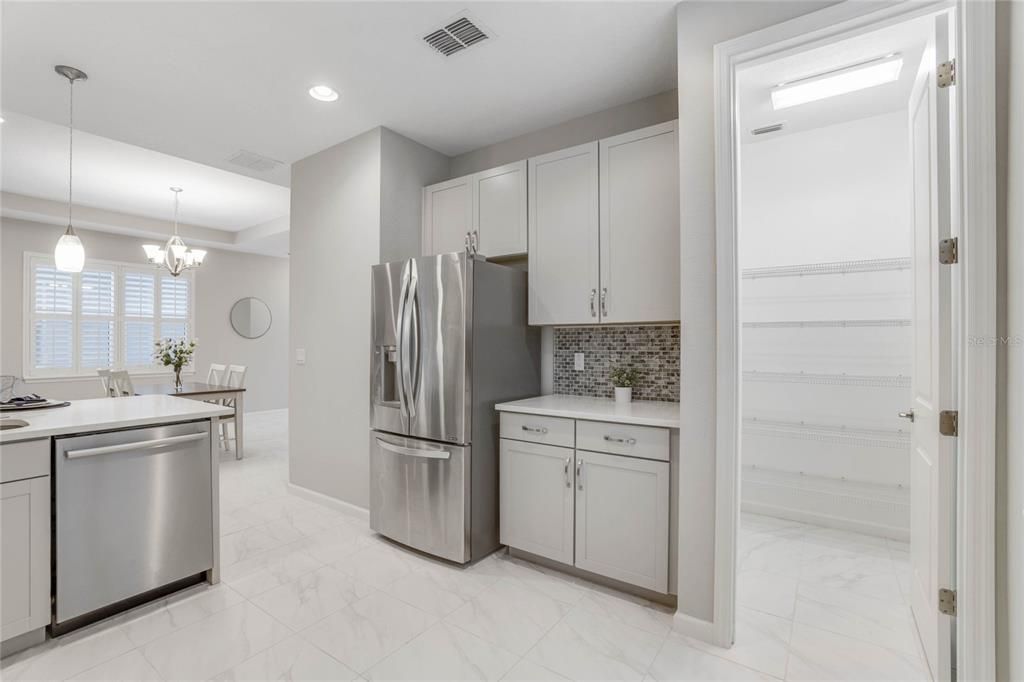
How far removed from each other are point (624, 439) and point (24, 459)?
247 centimetres

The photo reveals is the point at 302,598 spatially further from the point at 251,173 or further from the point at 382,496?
the point at 251,173

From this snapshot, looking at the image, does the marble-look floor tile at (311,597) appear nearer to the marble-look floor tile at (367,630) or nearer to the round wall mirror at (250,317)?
the marble-look floor tile at (367,630)

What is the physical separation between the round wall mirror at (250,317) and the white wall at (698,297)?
7.78 m

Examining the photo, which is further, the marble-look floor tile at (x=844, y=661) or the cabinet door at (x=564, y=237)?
the cabinet door at (x=564, y=237)

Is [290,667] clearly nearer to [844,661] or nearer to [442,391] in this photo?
[442,391]

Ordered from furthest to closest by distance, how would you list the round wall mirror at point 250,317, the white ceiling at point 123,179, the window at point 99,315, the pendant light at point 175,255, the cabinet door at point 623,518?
1. the round wall mirror at point 250,317
2. the window at point 99,315
3. the pendant light at point 175,255
4. the white ceiling at point 123,179
5. the cabinet door at point 623,518

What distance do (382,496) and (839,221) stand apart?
3.48 meters

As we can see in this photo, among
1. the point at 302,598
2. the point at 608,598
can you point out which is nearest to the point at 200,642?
the point at 302,598

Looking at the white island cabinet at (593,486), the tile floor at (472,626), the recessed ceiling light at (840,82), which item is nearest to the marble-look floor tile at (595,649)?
the tile floor at (472,626)

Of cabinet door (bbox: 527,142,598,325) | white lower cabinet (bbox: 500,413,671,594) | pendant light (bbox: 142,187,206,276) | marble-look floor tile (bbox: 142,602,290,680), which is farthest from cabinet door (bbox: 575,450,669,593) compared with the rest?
pendant light (bbox: 142,187,206,276)

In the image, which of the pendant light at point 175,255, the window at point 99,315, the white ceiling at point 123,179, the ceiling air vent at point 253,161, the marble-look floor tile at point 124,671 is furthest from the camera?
the window at point 99,315

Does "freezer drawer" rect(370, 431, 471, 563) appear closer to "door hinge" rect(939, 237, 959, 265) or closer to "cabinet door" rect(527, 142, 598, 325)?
"cabinet door" rect(527, 142, 598, 325)

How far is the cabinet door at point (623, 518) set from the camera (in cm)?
217

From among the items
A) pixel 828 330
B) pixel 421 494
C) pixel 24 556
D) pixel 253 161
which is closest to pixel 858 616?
pixel 828 330
